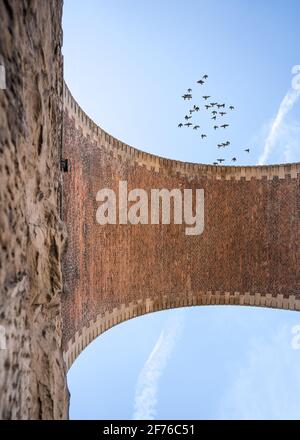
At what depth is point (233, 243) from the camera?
491 inches

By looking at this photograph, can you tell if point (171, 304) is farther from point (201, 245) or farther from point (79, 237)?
point (79, 237)

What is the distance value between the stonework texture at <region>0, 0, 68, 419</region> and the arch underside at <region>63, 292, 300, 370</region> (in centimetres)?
513

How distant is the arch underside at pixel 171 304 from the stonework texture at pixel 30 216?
5129 millimetres

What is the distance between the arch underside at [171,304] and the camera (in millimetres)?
9656

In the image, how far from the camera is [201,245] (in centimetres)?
1240

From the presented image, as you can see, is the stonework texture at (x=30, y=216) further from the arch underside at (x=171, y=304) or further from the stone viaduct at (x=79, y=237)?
the arch underside at (x=171, y=304)

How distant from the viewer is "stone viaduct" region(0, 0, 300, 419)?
10.3ft

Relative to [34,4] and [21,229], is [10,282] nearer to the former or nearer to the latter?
[21,229]

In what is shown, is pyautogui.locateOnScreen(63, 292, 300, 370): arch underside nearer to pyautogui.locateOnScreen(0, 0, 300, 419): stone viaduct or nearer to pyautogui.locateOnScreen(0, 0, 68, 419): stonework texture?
pyautogui.locateOnScreen(0, 0, 300, 419): stone viaduct

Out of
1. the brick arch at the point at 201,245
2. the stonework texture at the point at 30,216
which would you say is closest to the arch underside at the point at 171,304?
the brick arch at the point at 201,245

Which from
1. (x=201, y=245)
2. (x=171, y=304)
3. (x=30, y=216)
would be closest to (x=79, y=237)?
(x=171, y=304)

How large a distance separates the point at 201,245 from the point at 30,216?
917 centimetres

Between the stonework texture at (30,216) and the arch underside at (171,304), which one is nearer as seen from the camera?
the stonework texture at (30,216)

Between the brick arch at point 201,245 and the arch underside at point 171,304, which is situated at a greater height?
the brick arch at point 201,245
